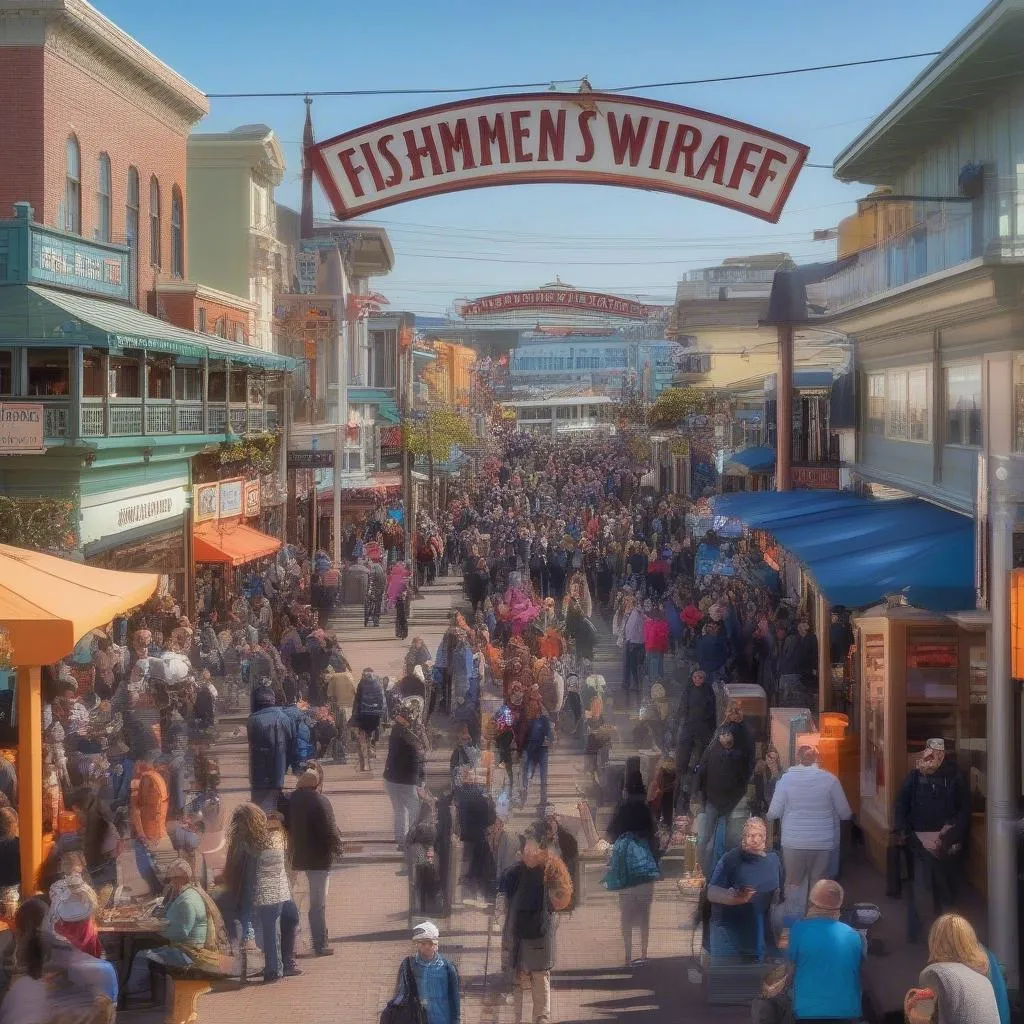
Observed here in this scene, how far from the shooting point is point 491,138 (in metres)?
10.9

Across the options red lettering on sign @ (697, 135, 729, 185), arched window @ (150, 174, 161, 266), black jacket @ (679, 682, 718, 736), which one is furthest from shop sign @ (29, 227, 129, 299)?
red lettering on sign @ (697, 135, 729, 185)

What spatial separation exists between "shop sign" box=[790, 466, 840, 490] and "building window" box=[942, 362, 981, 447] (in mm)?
11592

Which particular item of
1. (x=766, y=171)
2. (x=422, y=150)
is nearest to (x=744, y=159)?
(x=766, y=171)

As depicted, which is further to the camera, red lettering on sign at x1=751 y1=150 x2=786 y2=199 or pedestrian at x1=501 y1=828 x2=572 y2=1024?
red lettering on sign at x1=751 y1=150 x2=786 y2=199

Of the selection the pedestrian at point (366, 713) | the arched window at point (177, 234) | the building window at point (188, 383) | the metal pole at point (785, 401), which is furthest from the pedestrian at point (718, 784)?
the arched window at point (177, 234)

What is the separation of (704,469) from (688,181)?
40840 mm

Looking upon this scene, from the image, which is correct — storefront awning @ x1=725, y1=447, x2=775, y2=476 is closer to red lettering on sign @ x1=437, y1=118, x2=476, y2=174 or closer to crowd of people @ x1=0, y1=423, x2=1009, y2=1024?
crowd of people @ x1=0, y1=423, x2=1009, y2=1024

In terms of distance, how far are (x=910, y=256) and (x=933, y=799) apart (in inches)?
302

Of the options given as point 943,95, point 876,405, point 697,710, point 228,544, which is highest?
point 943,95

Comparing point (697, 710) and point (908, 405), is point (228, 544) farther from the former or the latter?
point (697, 710)

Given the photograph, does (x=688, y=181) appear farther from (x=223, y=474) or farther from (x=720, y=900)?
(x=223, y=474)

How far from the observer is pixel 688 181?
11.0m

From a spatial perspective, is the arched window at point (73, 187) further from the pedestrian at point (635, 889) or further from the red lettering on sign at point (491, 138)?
the pedestrian at point (635, 889)

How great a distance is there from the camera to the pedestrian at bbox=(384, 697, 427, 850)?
13.6 m
